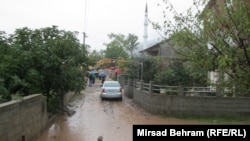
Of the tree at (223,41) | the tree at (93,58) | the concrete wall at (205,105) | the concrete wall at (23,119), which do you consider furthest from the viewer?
the tree at (93,58)

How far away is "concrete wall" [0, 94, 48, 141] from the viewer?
8.71m

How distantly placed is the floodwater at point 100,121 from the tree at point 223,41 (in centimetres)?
732

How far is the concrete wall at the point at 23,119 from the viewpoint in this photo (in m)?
8.71

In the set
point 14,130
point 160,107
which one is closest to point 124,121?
point 160,107

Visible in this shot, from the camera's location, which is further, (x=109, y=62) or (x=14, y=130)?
(x=109, y=62)

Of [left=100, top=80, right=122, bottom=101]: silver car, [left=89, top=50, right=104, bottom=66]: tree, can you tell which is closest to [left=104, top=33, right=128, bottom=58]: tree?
[left=89, top=50, right=104, bottom=66]: tree

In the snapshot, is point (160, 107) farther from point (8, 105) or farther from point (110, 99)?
point (8, 105)

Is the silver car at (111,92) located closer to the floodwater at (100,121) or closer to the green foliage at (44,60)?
the floodwater at (100,121)

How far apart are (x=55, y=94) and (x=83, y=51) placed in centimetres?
255

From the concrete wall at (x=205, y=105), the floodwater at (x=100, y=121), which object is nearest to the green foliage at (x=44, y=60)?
the floodwater at (x=100, y=121)

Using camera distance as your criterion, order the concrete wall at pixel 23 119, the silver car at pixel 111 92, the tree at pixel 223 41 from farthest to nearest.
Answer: the silver car at pixel 111 92 < the concrete wall at pixel 23 119 < the tree at pixel 223 41

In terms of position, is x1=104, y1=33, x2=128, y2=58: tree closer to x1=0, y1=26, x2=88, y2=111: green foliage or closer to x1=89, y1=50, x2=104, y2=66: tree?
x1=89, y1=50, x2=104, y2=66: tree

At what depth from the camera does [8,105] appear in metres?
8.94

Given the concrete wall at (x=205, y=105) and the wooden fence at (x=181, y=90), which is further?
the wooden fence at (x=181, y=90)
